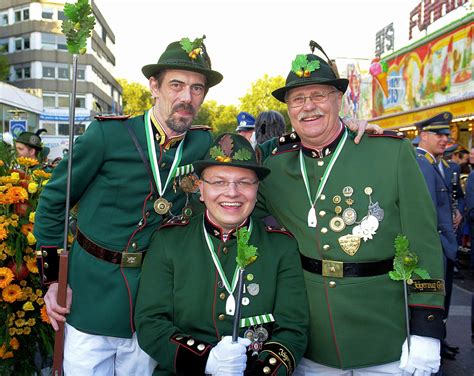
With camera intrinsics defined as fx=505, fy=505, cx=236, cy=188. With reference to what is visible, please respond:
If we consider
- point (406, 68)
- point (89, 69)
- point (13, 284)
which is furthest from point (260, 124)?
point (89, 69)

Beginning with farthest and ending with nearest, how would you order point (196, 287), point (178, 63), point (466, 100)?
1. point (466, 100)
2. point (178, 63)
3. point (196, 287)

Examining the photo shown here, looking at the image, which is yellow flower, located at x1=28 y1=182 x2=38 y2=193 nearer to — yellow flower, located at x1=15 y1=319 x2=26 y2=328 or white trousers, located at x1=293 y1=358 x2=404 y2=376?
yellow flower, located at x1=15 y1=319 x2=26 y2=328

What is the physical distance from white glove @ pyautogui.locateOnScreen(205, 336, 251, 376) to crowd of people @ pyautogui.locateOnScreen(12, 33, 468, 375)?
0.02m

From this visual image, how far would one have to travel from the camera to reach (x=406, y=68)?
55.1 feet

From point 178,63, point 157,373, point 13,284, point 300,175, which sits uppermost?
point 178,63

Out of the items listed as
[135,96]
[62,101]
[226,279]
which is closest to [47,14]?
[62,101]

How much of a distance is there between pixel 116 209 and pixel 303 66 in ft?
4.24

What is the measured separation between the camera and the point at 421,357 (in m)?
2.42

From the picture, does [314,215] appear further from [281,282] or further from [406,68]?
[406,68]

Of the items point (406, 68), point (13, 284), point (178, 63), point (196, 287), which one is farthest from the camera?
point (406, 68)

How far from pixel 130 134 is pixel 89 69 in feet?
173

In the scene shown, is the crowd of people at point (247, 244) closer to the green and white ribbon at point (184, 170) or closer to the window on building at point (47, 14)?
the green and white ribbon at point (184, 170)

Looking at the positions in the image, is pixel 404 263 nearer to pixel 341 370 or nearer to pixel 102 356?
pixel 341 370

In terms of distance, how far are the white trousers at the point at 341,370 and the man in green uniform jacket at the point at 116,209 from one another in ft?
2.88
